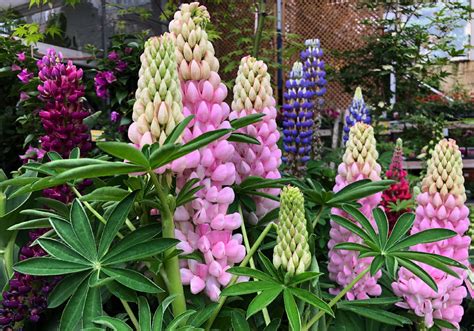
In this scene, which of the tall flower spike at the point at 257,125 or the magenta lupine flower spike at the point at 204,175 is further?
the tall flower spike at the point at 257,125

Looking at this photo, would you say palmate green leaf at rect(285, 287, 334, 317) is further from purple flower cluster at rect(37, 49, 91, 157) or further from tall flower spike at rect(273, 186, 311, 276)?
purple flower cluster at rect(37, 49, 91, 157)

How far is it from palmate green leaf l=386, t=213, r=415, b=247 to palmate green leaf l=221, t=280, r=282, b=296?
9.7 inches

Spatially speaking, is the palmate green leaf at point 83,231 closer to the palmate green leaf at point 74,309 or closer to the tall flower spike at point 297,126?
the palmate green leaf at point 74,309

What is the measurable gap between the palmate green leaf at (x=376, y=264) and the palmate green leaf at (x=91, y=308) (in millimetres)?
383

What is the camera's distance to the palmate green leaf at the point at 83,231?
0.64 meters

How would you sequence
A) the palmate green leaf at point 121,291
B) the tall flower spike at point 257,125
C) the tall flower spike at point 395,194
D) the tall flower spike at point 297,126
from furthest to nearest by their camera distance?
the tall flower spike at point 297,126 < the tall flower spike at point 395,194 < the tall flower spike at point 257,125 < the palmate green leaf at point 121,291

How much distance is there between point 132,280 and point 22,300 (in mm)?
316

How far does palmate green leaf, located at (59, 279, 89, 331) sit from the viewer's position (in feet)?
1.97

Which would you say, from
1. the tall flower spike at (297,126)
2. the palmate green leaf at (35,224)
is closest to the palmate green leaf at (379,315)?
the palmate green leaf at (35,224)

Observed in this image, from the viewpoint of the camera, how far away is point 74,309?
614mm

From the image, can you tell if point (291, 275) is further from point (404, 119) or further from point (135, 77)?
point (404, 119)

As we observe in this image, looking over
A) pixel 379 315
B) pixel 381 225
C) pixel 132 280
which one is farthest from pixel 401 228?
pixel 132 280

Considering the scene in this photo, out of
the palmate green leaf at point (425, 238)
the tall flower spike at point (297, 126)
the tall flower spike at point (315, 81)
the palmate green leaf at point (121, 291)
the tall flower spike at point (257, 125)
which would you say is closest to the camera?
the palmate green leaf at point (121, 291)

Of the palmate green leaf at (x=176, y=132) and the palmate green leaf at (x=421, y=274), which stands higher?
the palmate green leaf at (x=176, y=132)
